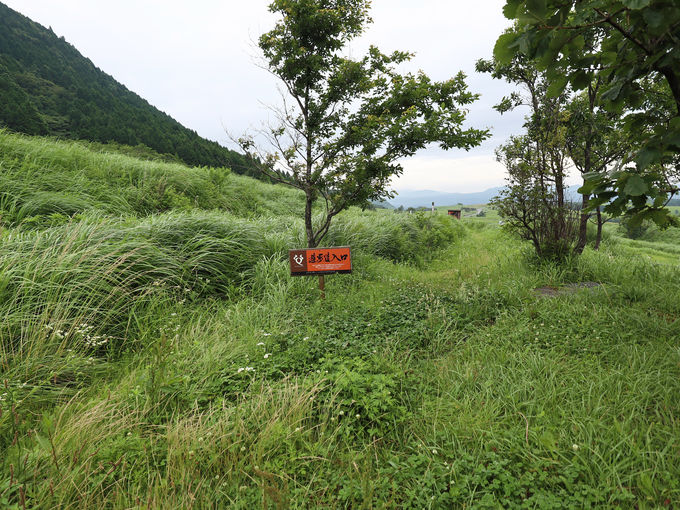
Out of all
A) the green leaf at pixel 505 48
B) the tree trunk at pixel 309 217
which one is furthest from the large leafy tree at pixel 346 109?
the green leaf at pixel 505 48

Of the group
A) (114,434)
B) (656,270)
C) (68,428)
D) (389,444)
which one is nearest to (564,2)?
(389,444)

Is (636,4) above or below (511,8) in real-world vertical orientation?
below

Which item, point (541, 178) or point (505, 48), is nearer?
point (505, 48)

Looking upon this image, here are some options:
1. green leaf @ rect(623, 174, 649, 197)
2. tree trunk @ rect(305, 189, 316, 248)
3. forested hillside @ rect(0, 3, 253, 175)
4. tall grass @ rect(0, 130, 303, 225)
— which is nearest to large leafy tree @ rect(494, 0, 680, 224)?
green leaf @ rect(623, 174, 649, 197)

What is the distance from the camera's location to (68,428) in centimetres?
167

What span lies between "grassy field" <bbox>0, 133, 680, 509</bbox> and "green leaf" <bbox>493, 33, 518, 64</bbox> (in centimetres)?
202

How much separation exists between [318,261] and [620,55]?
10.6 feet

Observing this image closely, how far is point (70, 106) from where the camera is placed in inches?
1091

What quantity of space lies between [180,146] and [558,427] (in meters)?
27.3

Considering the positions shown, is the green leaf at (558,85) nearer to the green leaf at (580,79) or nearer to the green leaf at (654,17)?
the green leaf at (580,79)

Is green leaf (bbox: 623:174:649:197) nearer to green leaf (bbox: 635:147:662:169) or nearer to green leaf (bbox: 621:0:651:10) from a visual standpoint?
green leaf (bbox: 635:147:662:169)

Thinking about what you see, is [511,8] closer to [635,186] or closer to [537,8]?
[537,8]

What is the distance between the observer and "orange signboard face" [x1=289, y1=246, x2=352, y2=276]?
3.98 metres

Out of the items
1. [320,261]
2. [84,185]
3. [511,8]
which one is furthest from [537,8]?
[84,185]
